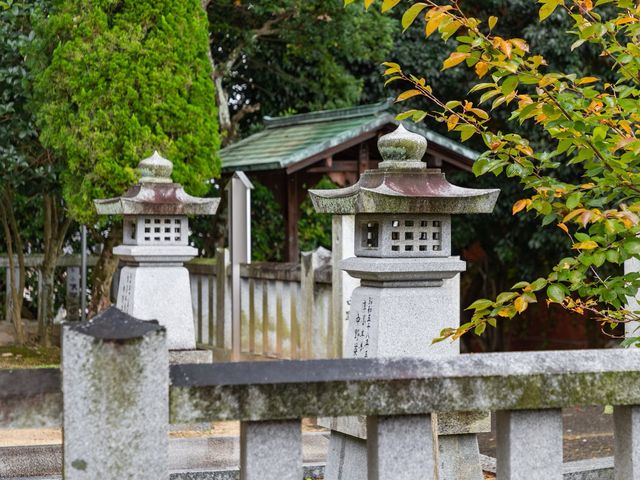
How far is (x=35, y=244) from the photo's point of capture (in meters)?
16.9

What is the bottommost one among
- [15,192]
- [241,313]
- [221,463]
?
[221,463]

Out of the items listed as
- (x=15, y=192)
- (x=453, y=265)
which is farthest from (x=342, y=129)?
(x=453, y=265)

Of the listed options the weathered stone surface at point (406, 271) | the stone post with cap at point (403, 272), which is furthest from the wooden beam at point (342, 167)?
the weathered stone surface at point (406, 271)

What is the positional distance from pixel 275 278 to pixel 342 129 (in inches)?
108

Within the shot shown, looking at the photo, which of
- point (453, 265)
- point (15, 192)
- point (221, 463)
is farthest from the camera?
point (15, 192)

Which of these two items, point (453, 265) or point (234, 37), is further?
point (234, 37)

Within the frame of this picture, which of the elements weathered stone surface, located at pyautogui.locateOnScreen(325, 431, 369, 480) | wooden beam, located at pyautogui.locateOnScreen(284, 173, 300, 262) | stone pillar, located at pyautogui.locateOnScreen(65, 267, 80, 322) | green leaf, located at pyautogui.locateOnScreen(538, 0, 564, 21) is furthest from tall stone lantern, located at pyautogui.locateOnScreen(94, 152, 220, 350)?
green leaf, located at pyautogui.locateOnScreen(538, 0, 564, 21)

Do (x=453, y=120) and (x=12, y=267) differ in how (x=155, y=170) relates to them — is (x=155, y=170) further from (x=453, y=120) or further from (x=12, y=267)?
(x=453, y=120)

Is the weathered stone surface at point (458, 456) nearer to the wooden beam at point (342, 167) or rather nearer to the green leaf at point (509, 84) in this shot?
the green leaf at point (509, 84)

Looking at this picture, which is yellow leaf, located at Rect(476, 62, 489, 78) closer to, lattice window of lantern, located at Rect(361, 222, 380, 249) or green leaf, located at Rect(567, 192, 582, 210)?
green leaf, located at Rect(567, 192, 582, 210)

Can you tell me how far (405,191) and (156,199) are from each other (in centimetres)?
474

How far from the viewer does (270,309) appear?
11.4 metres

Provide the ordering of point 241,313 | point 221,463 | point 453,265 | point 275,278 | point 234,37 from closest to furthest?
1. point 453,265
2. point 221,463
3. point 275,278
4. point 241,313
5. point 234,37

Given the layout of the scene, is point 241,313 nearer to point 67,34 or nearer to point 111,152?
point 111,152
